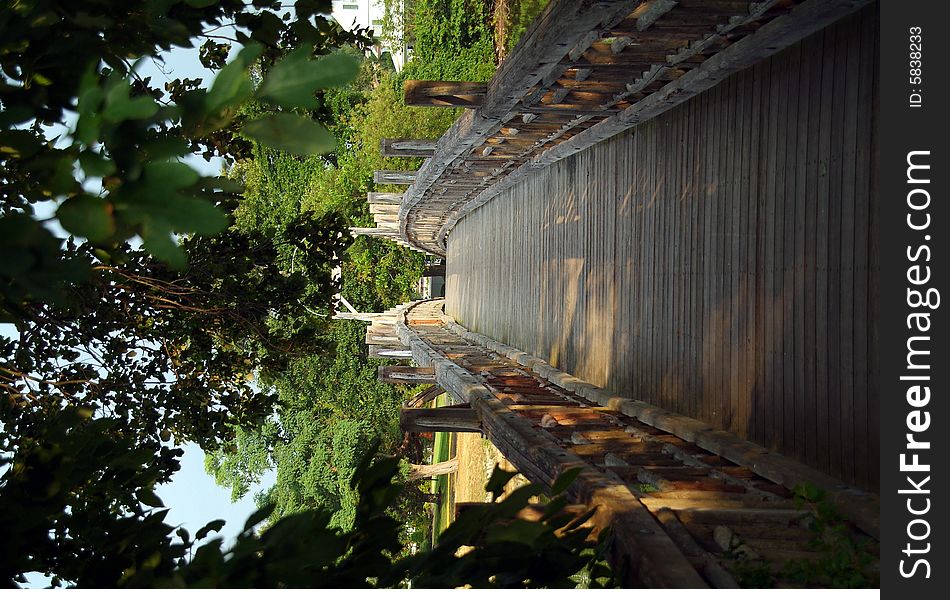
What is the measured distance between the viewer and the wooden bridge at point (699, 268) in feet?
12.2

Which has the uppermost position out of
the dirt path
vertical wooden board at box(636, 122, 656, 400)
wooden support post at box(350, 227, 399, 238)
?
wooden support post at box(350, 227, 399, 238)

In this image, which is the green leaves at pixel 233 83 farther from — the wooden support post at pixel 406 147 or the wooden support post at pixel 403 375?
the wooden support post at pixel 406 147

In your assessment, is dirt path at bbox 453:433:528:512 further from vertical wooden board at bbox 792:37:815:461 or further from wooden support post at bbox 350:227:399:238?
A: vertical wooden board at bbox 792:37:815:461

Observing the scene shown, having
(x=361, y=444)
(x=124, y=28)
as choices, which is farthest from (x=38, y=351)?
(x=361, y=444)

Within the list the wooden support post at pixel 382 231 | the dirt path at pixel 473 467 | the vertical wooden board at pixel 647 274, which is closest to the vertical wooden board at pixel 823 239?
the vertical wooden board at pixel 647 274

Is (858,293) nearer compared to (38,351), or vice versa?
(858,293)

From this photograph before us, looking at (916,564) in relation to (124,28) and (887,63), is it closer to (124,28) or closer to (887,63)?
(887,63)

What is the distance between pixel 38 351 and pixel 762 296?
15.4 feet

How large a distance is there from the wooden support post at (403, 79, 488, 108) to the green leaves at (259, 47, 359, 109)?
5.63 metres

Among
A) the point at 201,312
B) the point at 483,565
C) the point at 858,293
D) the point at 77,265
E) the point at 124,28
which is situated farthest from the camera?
the point at 201,312

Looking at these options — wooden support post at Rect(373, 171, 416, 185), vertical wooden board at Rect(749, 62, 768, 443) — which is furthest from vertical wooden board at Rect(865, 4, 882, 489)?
wooden support post at Rect(373, 171, 416, 185)

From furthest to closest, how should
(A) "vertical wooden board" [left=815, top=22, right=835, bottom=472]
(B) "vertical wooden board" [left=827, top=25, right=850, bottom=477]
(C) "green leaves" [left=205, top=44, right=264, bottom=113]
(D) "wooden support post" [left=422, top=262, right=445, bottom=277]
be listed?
(D) "wooden support post" [left=422, top=262, right=445, bottom=277] → (A) "vertical wooden board" [left=815, top=22, right=835, bottom=472] → (B) "vertical wooden board" [left=827, top=25, right=850, bottom=477] → (C) "green leaves" [left=205, top=44, right=264, bottom=113]

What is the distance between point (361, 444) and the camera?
89.4ft

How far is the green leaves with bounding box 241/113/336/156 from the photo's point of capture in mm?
1357
